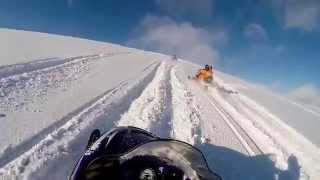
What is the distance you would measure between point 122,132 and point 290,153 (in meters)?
4.34

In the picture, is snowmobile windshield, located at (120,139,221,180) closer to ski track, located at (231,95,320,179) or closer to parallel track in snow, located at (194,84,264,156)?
ski track, located at (231,95,320,179)

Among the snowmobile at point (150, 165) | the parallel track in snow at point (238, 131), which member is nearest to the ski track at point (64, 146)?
the snowmobile at point (150, 165)

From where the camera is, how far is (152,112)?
407 inches

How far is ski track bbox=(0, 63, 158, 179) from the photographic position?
593 centimetres

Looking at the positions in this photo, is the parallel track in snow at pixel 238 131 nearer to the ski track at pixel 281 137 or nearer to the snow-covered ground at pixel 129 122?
the snow-covered ground at pixel 129 122

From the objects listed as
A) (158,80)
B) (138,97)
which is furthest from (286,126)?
(158,80)

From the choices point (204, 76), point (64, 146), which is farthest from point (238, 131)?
point (204, 76)

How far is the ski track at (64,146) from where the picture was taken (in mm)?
5926

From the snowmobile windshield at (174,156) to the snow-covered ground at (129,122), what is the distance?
167 centimetres

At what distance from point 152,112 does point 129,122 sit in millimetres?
1268

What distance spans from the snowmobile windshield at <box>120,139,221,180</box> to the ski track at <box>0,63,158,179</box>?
1653 millimetres

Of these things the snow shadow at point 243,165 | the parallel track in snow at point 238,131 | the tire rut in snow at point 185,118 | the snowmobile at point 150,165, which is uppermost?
the snowmobile at point 150,165

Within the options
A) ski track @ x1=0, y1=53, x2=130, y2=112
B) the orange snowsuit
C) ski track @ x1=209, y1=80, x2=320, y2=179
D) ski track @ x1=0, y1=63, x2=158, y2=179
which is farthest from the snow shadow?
the orange snowsuit

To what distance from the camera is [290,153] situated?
365 inches
